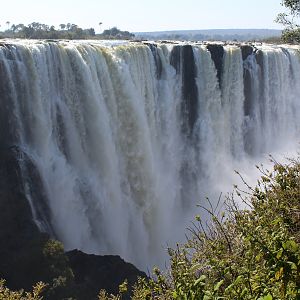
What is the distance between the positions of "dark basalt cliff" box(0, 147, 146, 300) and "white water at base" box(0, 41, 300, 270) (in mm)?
860

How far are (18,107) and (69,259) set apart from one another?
16.0 ft

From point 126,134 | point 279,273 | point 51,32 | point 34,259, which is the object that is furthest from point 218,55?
point 51,32

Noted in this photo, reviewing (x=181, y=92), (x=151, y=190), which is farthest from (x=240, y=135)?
(x=151, y=190)

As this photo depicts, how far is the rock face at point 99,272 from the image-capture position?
45.0 feet

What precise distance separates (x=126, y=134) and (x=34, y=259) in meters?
8.08

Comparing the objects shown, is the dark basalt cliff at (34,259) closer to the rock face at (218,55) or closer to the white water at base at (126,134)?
the white water at base at (126,134)

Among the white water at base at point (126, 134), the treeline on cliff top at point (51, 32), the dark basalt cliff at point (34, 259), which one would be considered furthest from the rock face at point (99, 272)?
the treeline on cliff top at point (51, 32)

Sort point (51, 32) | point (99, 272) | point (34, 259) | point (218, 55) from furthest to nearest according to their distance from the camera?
point (51, 32), point (218, 55), point (99, 272), point (34, 259)

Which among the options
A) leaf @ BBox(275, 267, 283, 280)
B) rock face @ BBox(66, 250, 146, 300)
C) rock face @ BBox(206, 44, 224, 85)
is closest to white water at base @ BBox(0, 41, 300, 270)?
rock face @ BBox(206, 44, 224, 85)

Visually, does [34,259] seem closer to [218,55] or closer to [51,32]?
[218,55]

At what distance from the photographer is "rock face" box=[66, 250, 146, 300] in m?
13.7

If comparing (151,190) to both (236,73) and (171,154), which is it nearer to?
(171,154)

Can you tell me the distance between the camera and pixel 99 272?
46.3ft

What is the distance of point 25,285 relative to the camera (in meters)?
12.8
